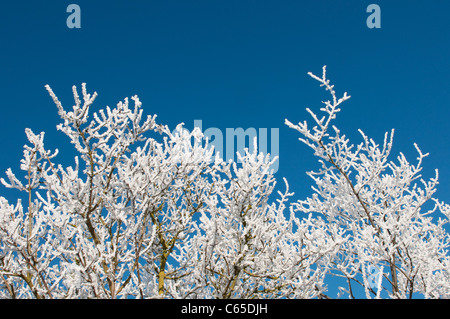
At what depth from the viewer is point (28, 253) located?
4922mm

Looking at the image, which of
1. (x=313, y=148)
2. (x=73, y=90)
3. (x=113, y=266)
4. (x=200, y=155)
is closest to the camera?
(x=73, y=90)

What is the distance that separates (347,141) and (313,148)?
58 centimetres

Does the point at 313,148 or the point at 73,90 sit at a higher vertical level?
the point at 73,90

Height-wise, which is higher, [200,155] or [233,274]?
[200,155]

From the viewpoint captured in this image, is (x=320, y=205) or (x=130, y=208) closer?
(x=130, y=208)

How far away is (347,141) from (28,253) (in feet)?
16.4

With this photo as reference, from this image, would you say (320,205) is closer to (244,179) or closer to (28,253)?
(244,179)

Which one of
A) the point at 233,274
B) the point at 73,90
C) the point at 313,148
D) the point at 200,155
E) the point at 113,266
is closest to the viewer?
the point at 73,90

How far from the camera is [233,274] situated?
5570 mm

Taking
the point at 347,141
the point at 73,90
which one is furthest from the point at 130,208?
the point at 347,141
